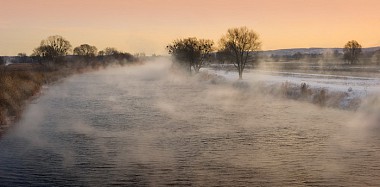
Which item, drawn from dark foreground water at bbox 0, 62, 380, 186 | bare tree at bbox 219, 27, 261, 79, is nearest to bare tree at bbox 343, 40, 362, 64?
bare tree at bbox 219, 27, 261, 79

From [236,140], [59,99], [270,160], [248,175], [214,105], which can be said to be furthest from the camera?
[59,99]

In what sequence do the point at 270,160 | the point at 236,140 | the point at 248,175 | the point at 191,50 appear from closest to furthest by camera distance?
the point at 248,175 < the point at 270,160 < the point at 236,140 < the point at 191,50

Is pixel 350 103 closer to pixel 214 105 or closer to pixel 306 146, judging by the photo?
pixel 214 105

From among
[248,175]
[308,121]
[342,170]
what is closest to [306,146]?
[342,170]

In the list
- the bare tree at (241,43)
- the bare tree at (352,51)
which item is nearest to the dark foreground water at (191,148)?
the bare tree at (241,43)

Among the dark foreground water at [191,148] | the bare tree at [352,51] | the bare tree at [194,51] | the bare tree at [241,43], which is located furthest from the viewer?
the bare tree at [352,51]

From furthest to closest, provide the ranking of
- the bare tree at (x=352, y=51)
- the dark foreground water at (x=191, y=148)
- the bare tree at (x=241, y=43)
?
the bare tree at (x=352, y=51) → the bare tree at (x=241, y=43) → the dark foreground water at (x=191, y=148)

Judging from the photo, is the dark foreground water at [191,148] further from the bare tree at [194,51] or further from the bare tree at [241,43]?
the bare tree at [194,51]

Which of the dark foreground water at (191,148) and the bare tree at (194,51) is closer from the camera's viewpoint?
the dark foreground water at (191,148)

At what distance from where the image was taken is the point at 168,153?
18.0 meters

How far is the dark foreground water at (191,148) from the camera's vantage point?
1422cm

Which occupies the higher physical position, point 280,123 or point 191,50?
point 191,50

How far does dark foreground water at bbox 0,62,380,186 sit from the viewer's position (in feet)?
46.6

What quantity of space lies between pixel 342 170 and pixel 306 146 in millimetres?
4255
